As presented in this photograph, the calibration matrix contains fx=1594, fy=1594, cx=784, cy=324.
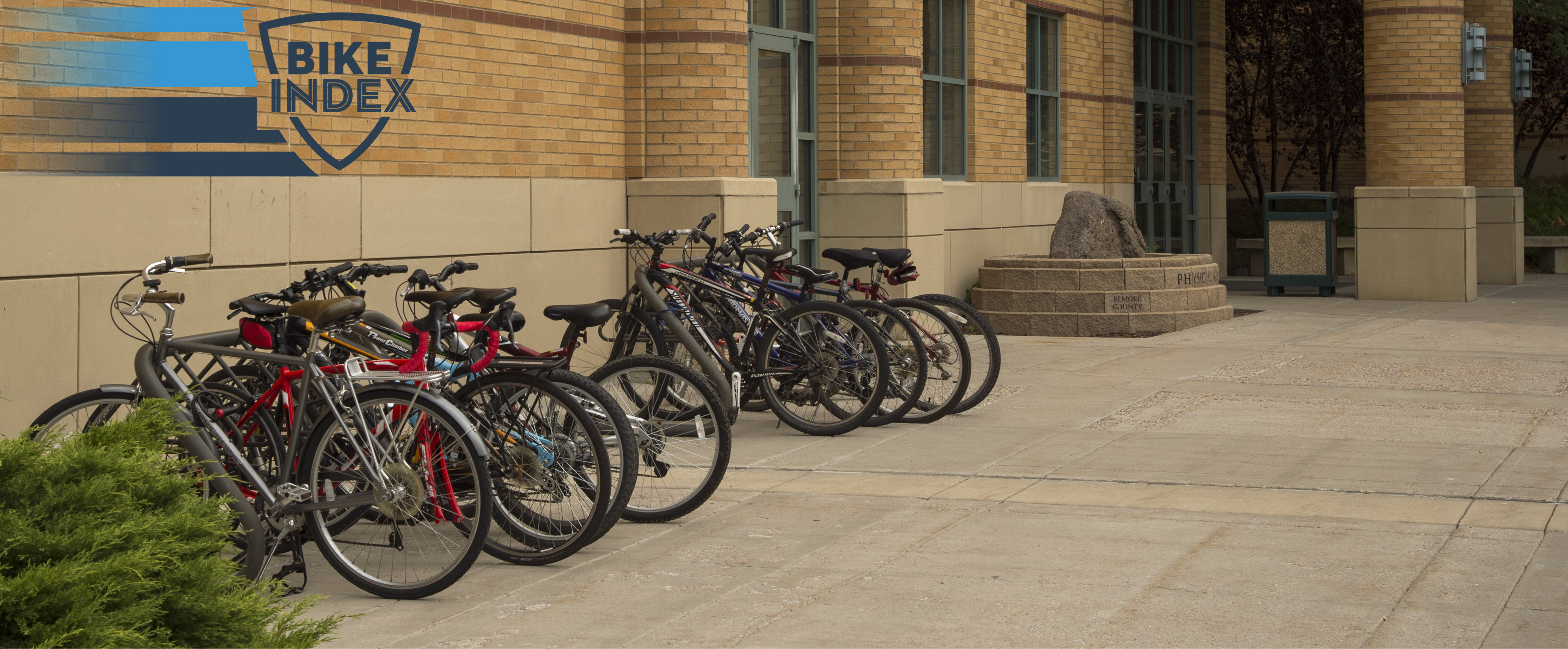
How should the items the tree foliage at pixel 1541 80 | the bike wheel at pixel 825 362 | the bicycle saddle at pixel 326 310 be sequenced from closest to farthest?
1. the bicycle saddle at pixel 326 310
2. the bike wheel at pixel 825 362
3. the tree foliage at pixel 1541 80

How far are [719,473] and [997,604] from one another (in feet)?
5.24

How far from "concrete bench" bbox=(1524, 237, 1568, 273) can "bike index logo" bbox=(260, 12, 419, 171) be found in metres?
20.1

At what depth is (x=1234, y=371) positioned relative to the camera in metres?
11.2

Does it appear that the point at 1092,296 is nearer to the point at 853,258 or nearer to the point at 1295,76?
the point at 853,258

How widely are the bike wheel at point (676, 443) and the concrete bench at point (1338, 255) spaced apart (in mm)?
19083

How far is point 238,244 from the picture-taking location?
27.8ft

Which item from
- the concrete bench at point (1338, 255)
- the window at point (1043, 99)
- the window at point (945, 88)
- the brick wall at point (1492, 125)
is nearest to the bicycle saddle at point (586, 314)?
the window at point (945, 88)

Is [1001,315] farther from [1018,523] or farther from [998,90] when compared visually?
[1018,523]

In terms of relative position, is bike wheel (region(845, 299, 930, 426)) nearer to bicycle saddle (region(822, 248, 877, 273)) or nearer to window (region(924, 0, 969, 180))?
bicycle saddle (region(822, 248, 877, 273))

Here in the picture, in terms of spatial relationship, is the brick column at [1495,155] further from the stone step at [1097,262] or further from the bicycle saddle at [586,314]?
the bicycle saddle at [586,314]

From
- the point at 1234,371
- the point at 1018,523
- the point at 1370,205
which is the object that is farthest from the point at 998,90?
the point at 1018,523

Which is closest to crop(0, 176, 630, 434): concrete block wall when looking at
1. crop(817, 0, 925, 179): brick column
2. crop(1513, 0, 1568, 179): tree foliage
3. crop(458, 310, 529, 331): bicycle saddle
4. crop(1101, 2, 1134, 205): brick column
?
crop(458, 310, 529, 331): bicycle saddle

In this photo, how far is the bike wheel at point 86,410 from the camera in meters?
5.32

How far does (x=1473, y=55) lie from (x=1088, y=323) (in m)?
7.12
